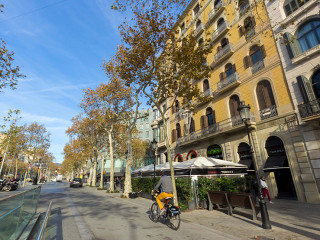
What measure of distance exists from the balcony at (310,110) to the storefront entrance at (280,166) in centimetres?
252

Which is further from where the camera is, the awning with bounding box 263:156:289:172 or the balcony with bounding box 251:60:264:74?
the balcony with bounding box 251:60:264:74

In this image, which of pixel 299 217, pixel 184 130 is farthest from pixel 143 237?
pixel 184 130

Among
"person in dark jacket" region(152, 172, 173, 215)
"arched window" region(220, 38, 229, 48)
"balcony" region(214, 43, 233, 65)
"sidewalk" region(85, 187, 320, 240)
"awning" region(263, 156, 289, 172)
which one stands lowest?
"sidewalk" region(85, 187, 320, 240)

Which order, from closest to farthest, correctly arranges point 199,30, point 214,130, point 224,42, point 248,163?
point 248,163, point 214,130, point 224,42, point 199,30

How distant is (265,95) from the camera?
1391cm

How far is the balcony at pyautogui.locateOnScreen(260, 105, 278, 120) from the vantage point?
1294 cm

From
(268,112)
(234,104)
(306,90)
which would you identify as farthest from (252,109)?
(306,90)

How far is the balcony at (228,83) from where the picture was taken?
52.1ft

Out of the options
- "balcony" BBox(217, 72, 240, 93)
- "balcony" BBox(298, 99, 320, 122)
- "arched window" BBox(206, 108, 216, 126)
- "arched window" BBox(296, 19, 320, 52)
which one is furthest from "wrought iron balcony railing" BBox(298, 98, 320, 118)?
"arched window" BBox(206, 108, 216, 126)

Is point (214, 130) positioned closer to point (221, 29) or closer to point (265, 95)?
point (265, 95)

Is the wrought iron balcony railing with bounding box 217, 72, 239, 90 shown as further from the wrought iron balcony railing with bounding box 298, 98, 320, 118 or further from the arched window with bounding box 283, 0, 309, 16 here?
the wrought iron balcony railing with bounding box 298, 98, 320, 118

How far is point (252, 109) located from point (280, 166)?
4.94 metres

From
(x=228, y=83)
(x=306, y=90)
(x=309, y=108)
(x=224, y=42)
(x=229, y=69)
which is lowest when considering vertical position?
(x=309, y=108)

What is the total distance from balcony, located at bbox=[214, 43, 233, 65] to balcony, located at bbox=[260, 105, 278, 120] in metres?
6.59
